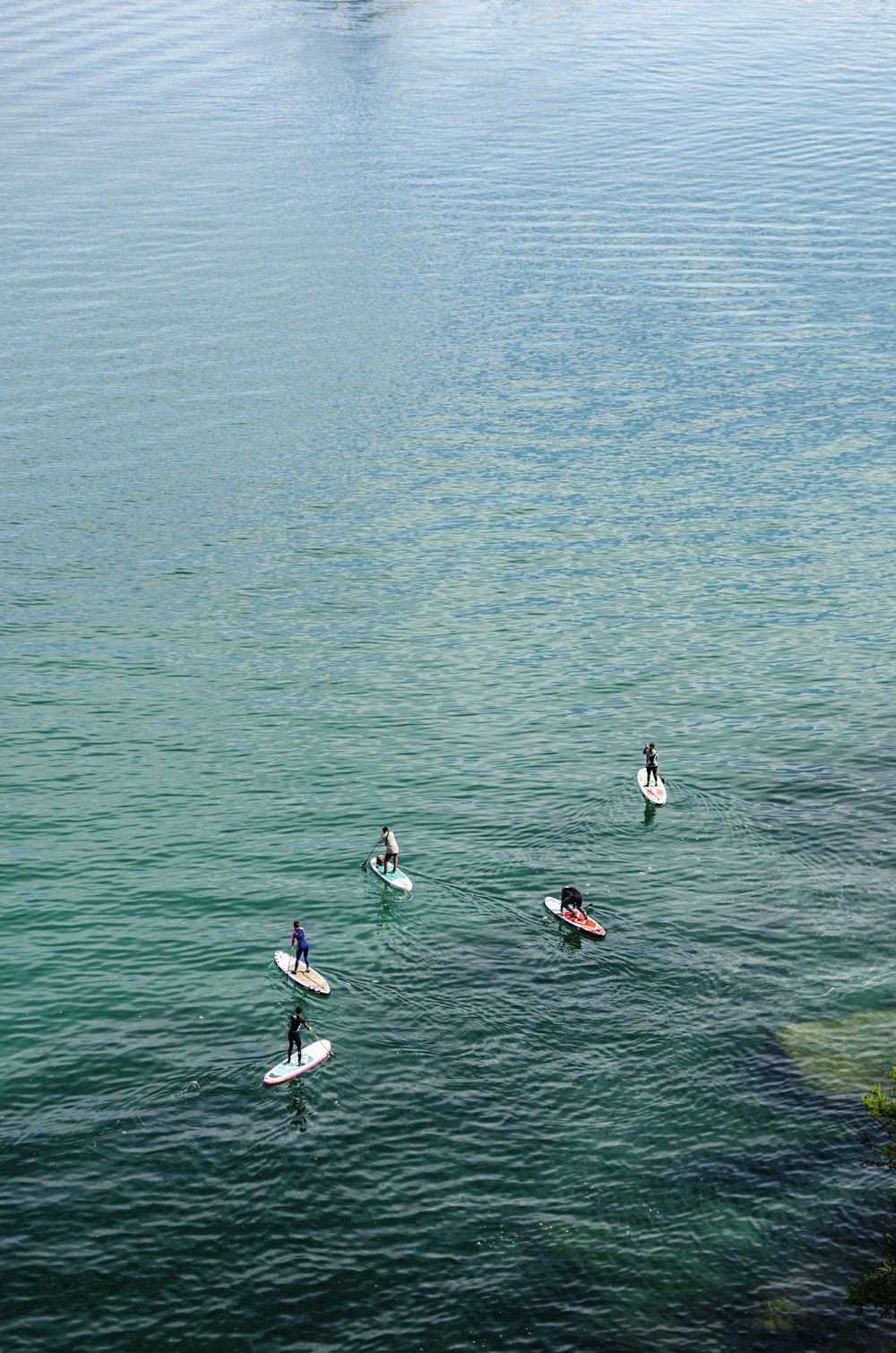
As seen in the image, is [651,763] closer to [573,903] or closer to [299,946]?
[573,903]

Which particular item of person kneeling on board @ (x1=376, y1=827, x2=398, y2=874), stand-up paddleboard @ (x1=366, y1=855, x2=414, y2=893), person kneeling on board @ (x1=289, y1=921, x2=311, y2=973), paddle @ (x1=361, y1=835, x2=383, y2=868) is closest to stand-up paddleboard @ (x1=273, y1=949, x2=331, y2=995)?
person kneeling on board @ (x1=289, y1=921, x2=311, y2=973)

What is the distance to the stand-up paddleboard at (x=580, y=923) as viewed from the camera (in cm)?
6106

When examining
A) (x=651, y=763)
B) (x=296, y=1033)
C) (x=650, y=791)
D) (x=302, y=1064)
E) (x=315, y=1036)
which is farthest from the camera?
(x=650, y=791)

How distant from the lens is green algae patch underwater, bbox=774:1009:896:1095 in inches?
2042

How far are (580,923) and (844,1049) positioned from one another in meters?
12.7

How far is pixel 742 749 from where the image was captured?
78375 mm

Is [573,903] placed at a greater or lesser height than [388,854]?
lesser

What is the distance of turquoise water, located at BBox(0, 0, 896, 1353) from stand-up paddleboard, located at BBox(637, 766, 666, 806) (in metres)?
1.45

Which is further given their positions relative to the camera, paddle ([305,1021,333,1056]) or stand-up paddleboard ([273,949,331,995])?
stand-up paddleboard ([273,949,331,995])

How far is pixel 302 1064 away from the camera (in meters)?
52.8

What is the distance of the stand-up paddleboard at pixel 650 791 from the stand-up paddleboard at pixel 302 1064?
2518cm

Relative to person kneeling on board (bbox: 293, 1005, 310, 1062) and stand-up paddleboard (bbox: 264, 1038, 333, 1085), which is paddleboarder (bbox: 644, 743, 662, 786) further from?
person kneeling on board (bbox: 293, 1005, 310, 1062)

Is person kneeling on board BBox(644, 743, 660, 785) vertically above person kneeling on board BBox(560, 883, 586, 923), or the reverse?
person kneeling on board BBox(644, 743, 660, 785)

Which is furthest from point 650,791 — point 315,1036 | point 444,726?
point 315,1036
